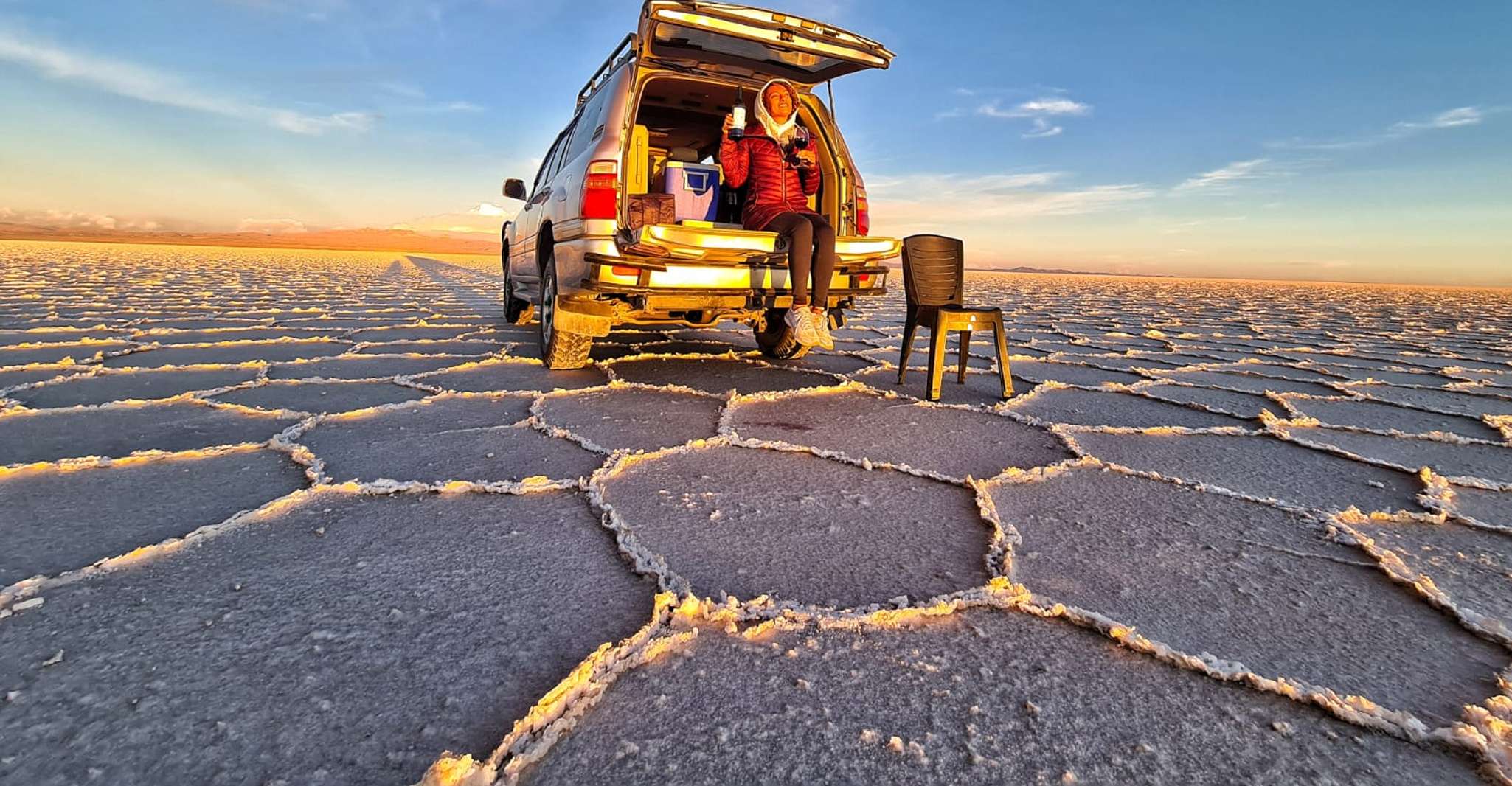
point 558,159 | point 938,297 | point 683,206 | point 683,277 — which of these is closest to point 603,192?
point 683,277

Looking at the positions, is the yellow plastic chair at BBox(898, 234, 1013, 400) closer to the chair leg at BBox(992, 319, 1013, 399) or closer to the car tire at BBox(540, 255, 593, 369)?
the chair leg at BBox(992, 319, 1013, 399)

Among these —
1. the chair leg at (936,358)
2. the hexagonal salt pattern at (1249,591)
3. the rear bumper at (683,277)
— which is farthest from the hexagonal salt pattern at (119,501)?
the chair leg at (936,358)

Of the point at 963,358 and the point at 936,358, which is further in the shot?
the point at 963,358

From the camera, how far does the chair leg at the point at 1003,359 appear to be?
3290mm

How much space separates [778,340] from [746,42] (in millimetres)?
1709

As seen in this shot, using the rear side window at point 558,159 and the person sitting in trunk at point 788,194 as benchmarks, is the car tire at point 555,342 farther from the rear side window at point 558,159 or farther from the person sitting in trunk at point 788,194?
the person sitting in trunk at point 788,194

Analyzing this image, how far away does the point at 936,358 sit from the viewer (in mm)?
3279

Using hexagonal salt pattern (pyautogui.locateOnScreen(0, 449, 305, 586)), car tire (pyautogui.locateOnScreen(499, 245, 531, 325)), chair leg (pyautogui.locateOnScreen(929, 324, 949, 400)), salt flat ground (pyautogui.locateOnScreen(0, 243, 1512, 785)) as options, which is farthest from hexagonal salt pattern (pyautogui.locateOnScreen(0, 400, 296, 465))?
car tire (pyautogui.locateOnScreen(499, 245, 531, 325))

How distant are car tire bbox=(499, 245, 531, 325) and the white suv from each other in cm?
217

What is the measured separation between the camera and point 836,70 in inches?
152

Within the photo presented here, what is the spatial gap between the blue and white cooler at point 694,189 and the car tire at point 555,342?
0.81 meters

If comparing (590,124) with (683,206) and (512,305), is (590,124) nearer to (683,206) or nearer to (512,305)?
(683,206)

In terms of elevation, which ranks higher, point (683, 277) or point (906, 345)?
point (683, 277)

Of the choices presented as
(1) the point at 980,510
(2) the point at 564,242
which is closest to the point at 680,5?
(2) the point at 564,242
